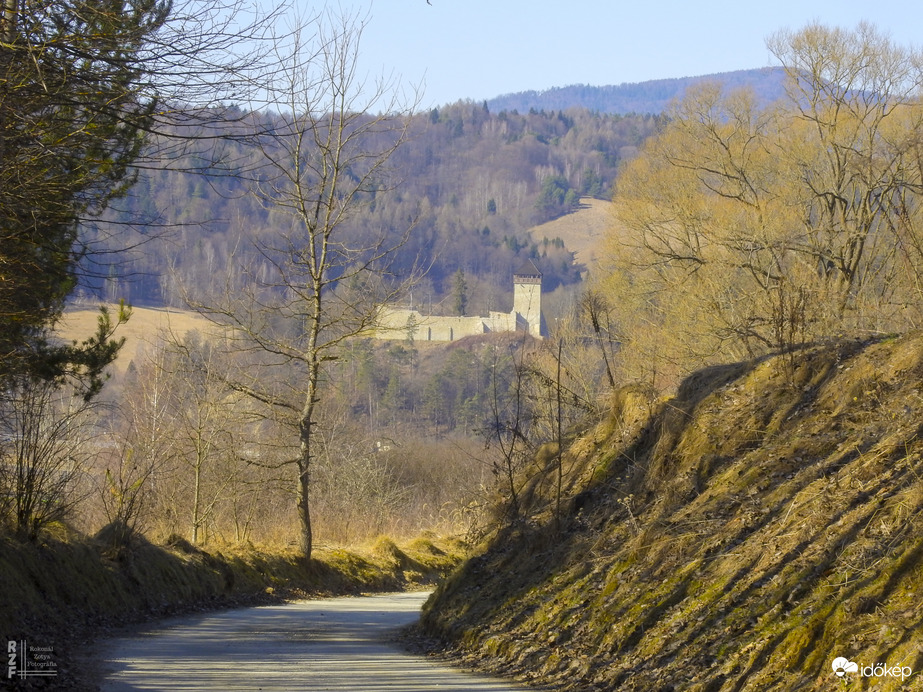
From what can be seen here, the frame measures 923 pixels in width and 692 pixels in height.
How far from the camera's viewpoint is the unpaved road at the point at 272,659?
827 centimetres

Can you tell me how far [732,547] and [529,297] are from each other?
A: 139503 millimetres

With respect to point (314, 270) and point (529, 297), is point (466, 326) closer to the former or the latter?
point (529, 297)

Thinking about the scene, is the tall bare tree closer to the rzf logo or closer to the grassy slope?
the grassy slope

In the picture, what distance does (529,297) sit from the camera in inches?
5812

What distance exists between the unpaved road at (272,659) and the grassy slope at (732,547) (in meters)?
0.97

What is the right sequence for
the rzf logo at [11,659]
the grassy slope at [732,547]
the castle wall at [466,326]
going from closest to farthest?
1. the grassy slope at [732,547]
2. the rzf logo at [11,659]
3. the castle wall at [466,326]

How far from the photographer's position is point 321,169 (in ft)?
74.7

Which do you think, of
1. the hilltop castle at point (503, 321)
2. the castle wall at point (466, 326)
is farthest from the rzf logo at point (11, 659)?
the castle wall at point (466, 326)

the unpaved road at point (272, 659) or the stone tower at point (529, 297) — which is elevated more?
the stone tower at point (529, 297)

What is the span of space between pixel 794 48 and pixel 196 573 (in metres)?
22.5

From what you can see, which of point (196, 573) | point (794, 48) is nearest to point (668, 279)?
point (794, 48)

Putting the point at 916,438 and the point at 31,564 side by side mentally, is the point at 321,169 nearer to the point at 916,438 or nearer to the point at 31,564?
the point at 31,564

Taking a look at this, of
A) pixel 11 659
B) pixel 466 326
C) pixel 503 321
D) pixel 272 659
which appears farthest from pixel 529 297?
pixel 11 659

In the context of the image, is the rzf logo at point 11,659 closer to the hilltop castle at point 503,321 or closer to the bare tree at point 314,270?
the bare tree at point 314,270
